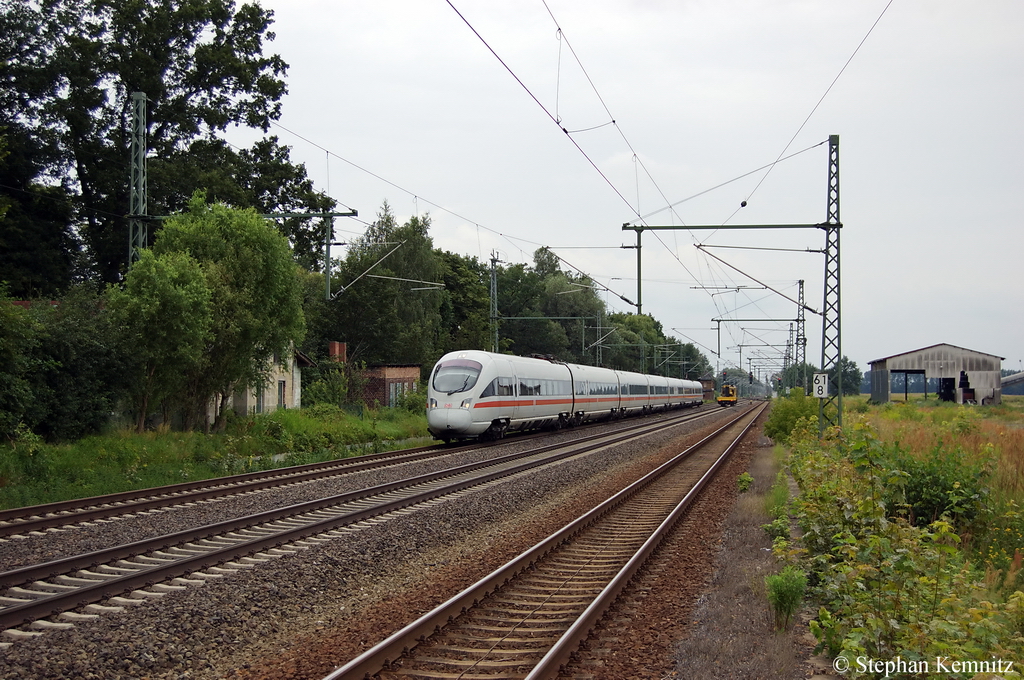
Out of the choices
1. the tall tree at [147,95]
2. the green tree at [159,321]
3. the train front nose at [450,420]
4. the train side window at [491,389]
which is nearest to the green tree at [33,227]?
the tall tree at [147,95]

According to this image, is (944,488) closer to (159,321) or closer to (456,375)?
(456,375)

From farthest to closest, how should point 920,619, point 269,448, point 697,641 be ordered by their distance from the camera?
point 269,448 → point 697,641 → point 920,619

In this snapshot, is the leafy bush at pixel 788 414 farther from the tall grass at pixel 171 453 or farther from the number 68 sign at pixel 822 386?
the tall grass at pixel 171 453

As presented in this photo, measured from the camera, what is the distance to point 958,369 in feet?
184

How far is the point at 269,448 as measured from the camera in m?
23.8

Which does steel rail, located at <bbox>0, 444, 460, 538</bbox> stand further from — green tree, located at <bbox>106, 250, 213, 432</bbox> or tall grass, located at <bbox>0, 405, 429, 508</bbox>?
green tree, located at <bbox>106, 250, 213, 432</bbox>

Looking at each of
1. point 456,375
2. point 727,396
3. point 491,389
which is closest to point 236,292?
point 456,375

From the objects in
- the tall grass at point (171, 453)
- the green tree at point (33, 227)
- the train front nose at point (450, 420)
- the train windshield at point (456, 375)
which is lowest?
the tall grass at point (171, 453)

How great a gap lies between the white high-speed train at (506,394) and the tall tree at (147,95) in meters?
13.3

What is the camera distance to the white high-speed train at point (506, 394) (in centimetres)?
2680

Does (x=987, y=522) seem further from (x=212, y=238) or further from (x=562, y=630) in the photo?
(x=212, y=238)

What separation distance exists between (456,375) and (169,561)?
17.3 metres

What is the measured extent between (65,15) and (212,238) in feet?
62.5

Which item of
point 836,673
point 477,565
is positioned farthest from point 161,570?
point 836,673
